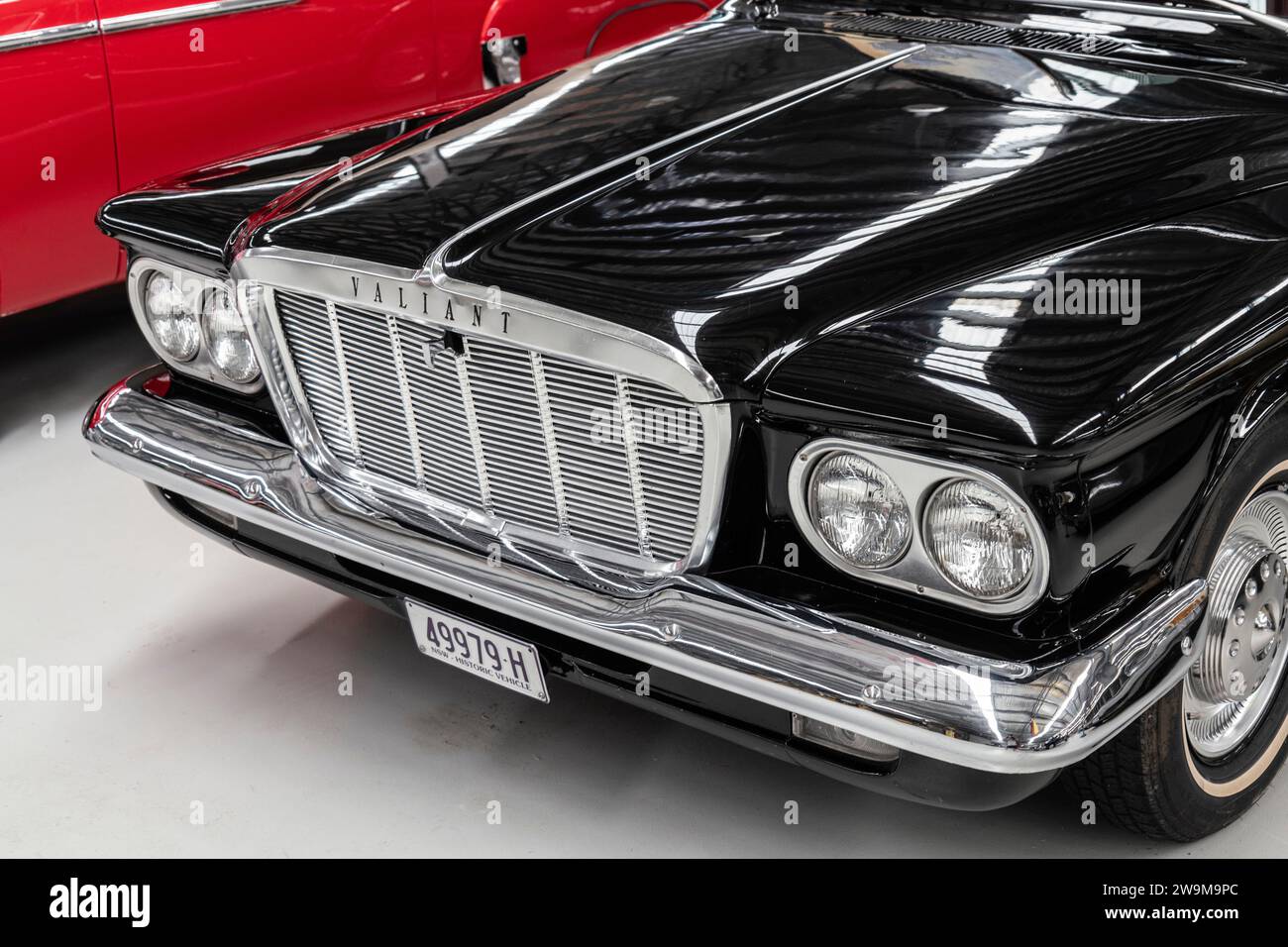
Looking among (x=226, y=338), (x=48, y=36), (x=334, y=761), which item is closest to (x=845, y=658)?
(x=334, y=761)

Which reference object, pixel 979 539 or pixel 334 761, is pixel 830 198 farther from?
pixel 334 761

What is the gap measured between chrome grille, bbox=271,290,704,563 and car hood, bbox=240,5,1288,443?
4.6 inches

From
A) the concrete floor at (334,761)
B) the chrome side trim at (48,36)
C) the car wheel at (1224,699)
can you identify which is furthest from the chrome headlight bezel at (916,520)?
the chrome side trim at (48,36)

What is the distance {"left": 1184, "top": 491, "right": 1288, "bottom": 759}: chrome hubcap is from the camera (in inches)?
82.7

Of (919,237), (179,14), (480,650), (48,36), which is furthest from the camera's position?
(179,14)

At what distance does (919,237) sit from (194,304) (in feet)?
4.52

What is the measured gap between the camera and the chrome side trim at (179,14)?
12.4 feet

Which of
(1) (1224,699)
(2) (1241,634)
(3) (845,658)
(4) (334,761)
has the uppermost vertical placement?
(3) (845,658)

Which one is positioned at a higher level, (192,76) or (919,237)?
(192,76)

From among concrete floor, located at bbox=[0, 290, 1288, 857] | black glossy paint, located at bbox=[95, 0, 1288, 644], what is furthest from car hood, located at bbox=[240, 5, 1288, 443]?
concrete floor, located at bbox=[0, 290, 1288, 857]

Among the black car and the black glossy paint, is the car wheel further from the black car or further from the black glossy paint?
the black glossy paint

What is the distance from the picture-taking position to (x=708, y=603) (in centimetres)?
195

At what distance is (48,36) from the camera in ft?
12.0
